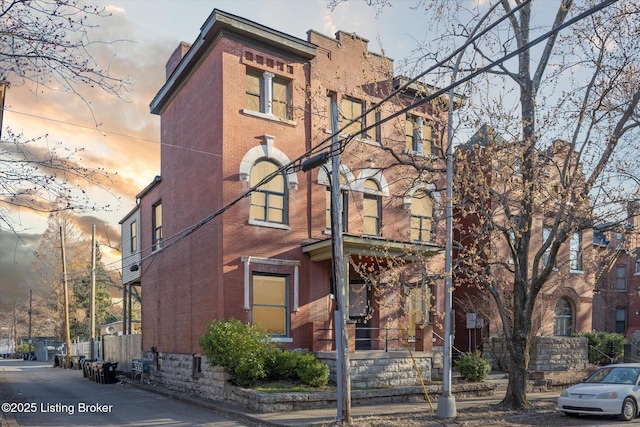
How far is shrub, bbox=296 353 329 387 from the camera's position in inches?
688

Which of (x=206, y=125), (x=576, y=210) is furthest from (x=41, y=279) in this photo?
(x=576, y=210)

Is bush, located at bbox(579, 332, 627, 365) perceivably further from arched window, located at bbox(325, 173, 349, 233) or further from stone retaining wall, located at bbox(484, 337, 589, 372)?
arched window, located at bbox(325, 173, 349, 233)

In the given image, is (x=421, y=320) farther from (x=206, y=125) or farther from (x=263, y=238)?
(x=206, y=125)

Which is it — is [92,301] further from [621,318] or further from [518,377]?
[621,318]

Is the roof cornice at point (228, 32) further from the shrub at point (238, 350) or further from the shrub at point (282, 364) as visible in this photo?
the shrub at point (282, 364)

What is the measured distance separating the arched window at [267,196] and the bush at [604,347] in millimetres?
16882

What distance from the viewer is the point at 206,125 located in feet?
67.9

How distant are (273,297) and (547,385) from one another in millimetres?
11155

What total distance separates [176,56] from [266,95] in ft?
21.3

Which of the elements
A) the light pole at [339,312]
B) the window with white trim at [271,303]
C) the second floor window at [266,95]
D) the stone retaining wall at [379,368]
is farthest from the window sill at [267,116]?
the stone retaining wall at [379,368]

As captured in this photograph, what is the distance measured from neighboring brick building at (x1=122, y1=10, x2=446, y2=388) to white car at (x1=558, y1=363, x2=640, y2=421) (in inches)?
207

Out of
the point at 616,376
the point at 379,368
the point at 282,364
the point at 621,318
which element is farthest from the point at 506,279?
the point at 621,318

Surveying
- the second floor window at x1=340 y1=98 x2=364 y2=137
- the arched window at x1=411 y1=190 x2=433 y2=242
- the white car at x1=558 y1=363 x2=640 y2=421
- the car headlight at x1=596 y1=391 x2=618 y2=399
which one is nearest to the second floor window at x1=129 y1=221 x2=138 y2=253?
the second floor window at x1=340 y1=98 x2=364 y2=137

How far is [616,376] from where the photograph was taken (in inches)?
639
